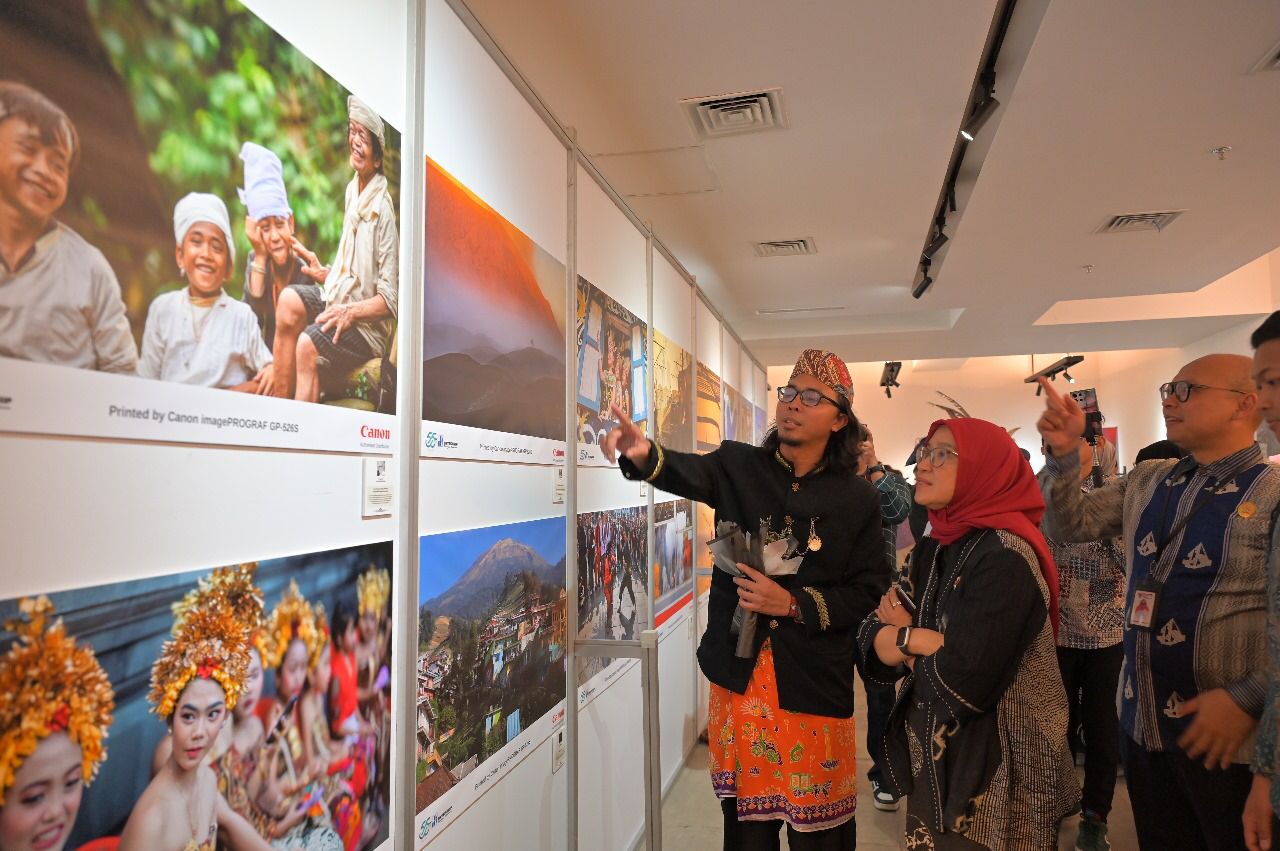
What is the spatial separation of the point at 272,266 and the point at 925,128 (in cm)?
320

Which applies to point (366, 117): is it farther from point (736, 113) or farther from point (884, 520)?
point (884, 520)

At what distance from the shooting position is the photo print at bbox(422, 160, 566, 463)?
1640 mm

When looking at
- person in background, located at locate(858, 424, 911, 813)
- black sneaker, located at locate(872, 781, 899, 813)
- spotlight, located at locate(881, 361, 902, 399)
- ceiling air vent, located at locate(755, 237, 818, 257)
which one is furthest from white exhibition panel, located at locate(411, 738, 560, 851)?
spotlight, located at locate(881, 361, 902, 399)

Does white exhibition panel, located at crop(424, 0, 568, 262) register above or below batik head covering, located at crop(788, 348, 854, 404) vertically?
above

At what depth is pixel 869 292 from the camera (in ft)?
22.7

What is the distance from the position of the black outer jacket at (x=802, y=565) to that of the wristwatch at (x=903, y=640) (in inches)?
9.6

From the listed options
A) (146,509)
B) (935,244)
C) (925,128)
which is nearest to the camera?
(146,509)

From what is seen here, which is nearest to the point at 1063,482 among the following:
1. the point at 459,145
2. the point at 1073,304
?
the point at 459,145

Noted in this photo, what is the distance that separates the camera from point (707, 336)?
5121 millimetres

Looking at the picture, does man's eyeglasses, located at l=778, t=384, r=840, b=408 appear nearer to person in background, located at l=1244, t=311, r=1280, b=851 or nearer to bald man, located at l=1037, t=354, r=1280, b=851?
bald man, located at l=1037, t=354, r=1280, b=851

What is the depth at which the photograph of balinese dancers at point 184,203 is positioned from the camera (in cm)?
80

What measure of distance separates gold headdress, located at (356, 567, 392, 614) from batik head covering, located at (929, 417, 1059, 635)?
50.7 inches

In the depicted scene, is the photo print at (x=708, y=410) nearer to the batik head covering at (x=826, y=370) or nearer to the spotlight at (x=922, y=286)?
the spotlight at (x=922, y=286)

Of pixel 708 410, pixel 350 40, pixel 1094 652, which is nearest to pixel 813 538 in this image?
pixel 350 40
